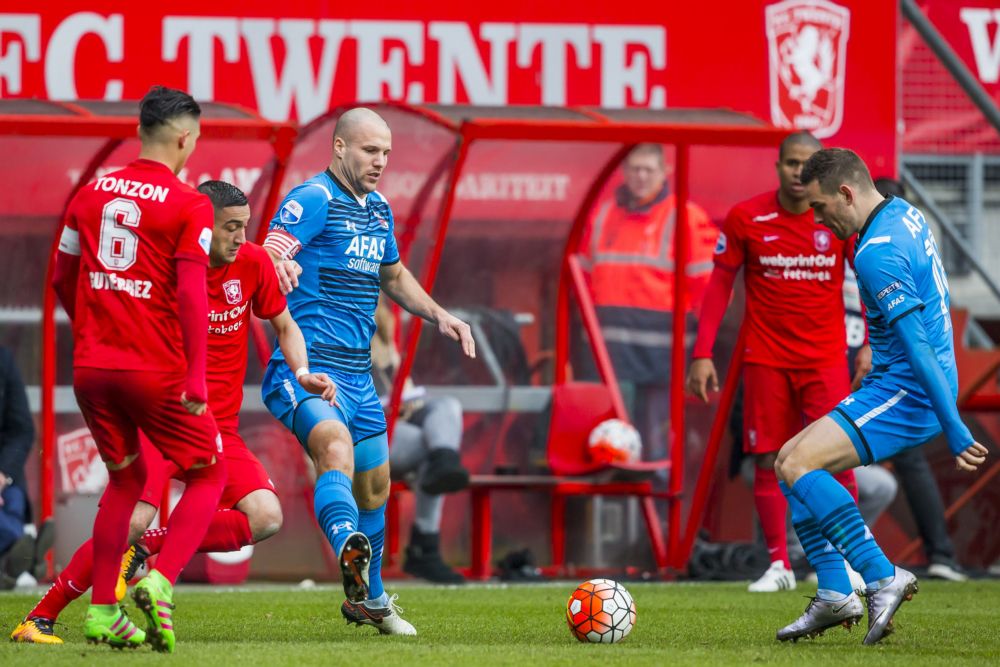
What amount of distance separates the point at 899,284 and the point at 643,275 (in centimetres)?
521

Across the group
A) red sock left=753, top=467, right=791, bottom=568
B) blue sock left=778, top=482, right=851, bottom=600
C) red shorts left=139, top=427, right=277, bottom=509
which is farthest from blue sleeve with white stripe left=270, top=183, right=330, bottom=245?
red sock left=753, top=467, right=791, bottom=568

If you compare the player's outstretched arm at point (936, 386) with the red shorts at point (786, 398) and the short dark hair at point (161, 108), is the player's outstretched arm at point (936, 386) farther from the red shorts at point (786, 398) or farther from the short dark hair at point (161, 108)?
the red shorts at point (786, 398)

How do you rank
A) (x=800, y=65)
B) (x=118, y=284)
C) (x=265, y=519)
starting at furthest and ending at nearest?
(x=800, y=65)
(x=265, y=519)
(x=118, y=284)

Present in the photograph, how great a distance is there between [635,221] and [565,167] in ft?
1.85

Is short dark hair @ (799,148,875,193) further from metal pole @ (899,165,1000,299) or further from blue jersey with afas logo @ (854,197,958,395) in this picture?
metal pole @ (899,165,1000,299)

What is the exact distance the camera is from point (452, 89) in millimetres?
11438

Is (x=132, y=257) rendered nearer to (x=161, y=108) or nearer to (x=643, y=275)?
(x=161, y=108)

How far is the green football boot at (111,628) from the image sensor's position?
5.95 meters

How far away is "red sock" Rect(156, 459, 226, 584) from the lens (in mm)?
6027

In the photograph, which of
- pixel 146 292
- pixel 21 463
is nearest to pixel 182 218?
pixel 146 292

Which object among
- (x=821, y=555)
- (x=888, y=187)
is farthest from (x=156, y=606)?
(x=888, y=187)

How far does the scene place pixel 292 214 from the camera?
6824mm

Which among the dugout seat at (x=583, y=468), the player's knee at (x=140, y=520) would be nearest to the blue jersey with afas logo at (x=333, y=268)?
the player's knee at (x=140, y=520)

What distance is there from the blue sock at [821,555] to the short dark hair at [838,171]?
3.72 ft
